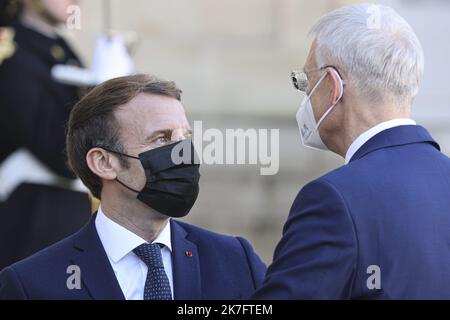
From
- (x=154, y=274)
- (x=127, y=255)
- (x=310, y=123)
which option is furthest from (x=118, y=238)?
(x=310, y=123)

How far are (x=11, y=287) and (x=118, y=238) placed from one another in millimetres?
372

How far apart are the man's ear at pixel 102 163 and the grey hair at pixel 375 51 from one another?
2.64 ft

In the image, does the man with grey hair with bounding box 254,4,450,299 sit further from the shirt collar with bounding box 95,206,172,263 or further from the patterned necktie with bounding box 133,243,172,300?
the shirt collar with bounding box 95,206,172,263

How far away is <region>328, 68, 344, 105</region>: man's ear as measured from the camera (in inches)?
117

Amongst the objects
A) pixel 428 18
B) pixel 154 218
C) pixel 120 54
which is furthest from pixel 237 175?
pixel 154 218

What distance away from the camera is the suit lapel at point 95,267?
3.13 meters

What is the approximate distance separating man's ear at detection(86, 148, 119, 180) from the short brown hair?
2 cm

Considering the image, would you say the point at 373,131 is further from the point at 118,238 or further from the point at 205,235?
the point at 118,238

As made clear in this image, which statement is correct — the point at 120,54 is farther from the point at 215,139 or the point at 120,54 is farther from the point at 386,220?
the point at 386,220

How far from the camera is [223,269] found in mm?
3303

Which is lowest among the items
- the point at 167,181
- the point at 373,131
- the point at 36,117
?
the point at 36,117

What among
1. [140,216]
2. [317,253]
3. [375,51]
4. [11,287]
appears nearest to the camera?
[317,253]

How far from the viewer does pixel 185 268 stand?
3.24m

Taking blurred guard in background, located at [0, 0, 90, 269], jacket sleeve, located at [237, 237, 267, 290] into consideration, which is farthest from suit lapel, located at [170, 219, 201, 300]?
blurred guard in background, located at [0, 0, 90, 269]
